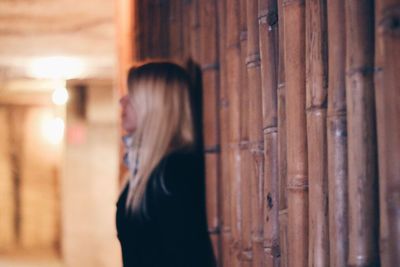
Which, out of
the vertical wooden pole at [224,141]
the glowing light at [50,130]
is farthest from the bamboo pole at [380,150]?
the glowing light at [50,130]

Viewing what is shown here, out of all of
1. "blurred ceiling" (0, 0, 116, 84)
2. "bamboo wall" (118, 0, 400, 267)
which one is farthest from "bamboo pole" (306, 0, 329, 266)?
"blurred ceiling" (0, 0, 116, 84)

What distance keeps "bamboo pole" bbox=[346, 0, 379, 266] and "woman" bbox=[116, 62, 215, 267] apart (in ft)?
2.85

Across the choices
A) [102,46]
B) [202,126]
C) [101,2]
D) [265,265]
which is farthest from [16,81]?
[265,265]

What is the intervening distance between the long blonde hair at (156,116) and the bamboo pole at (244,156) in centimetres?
30

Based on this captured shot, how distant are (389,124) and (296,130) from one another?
31cm

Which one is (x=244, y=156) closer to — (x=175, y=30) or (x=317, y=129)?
(x=317, y=129)

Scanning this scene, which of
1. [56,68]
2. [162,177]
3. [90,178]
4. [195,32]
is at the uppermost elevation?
[56,68]

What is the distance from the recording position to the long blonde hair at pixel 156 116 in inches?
75.2

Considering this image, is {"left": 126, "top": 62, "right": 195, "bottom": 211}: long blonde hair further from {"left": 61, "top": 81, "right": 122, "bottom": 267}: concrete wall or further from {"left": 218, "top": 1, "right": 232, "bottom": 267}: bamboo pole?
Answer: {"left": 61, "top": 81, "right": 122, "bottom": 267}: concrete wall

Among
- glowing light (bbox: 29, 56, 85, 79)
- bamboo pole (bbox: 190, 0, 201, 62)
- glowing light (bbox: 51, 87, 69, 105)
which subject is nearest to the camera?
bamboo pole (bbox: 190, 0, 201, 62)

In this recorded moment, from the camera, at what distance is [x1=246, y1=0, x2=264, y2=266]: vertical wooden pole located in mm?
1537

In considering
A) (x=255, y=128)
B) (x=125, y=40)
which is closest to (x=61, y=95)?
(x=125, y=40)

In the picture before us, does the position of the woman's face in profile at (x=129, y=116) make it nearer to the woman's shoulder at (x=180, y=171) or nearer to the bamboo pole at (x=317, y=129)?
the woman's shoulder at (x=180, y=171)

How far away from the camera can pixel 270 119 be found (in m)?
1.42
